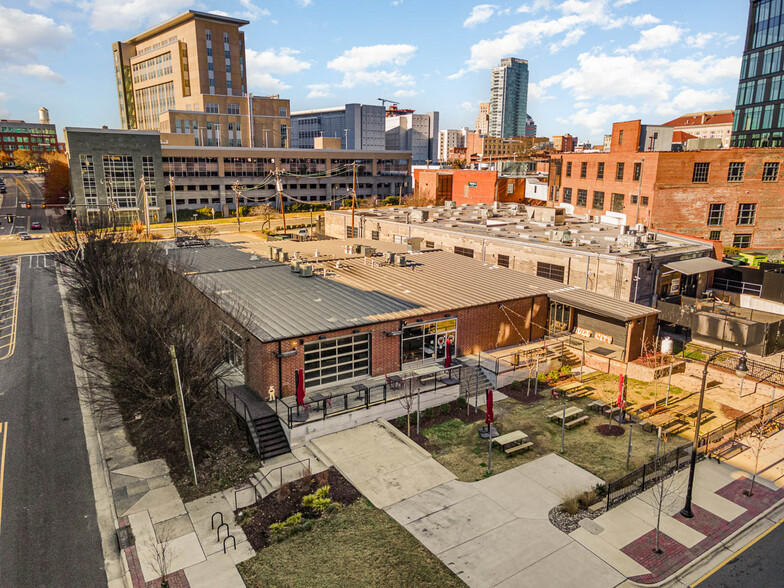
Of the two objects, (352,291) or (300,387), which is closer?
(300,387)

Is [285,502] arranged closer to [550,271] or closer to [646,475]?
[646,475]

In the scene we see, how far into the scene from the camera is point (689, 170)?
54969 millimetres

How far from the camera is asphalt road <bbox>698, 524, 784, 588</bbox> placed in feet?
49.0

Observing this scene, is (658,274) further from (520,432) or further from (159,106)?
(159,106)

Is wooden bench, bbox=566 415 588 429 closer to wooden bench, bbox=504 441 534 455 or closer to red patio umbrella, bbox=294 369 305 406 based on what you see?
wooden bench, bbox=504 441 534 455

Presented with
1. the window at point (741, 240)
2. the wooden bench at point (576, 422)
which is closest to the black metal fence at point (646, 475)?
the wooden bench at point (576, 422)

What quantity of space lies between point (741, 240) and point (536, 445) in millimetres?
47928

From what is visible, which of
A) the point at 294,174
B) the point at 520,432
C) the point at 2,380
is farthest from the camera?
the point at 294,174

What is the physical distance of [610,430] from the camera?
2344cm

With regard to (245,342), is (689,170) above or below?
above

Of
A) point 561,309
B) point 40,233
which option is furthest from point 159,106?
point 561,309

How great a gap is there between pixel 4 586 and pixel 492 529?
14.5 m

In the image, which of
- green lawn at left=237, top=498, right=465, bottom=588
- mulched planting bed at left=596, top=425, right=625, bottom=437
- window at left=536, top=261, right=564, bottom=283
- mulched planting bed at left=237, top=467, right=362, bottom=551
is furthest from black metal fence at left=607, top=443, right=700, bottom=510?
window at left=536, top=261, right=564, bottom=283

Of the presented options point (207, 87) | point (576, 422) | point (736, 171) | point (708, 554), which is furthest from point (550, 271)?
point (207, 87)
